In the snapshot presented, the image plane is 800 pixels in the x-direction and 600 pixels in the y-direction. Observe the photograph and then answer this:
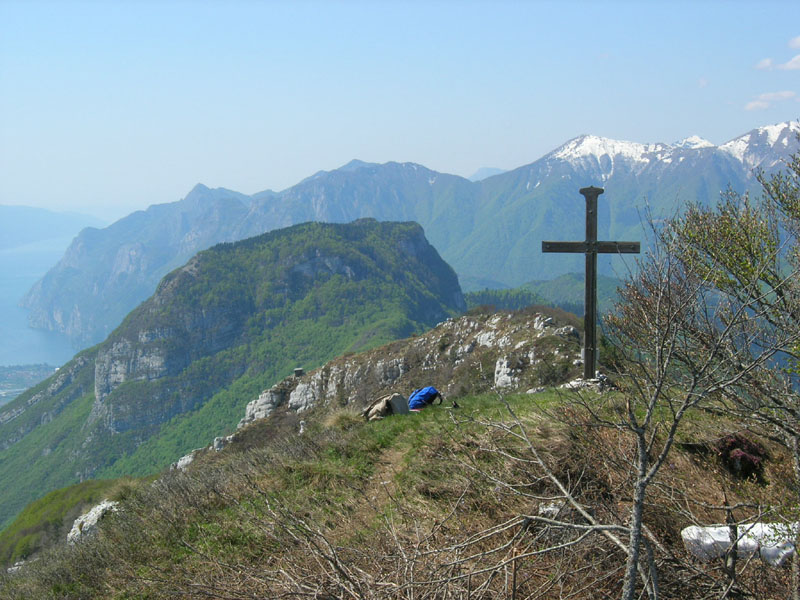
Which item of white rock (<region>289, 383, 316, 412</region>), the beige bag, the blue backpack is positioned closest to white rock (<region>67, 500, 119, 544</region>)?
the beige bag

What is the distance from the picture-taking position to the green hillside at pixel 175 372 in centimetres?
13562

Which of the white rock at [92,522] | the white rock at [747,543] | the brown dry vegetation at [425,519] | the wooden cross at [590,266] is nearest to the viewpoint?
the brown dry vegetation at [425,519]

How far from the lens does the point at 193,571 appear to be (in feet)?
20.6

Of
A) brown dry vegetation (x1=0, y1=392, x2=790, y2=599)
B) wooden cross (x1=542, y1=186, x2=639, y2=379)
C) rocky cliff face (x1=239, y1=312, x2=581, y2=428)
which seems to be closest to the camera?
brown dry vegetation (x1=0, y1=392, x2=790, y2=599)

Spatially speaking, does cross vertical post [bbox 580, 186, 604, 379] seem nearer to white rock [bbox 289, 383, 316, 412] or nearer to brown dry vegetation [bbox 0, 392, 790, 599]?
brown dry vegetation [bbox 0, 392, 790, 599]

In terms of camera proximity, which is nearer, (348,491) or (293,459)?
(348,491)

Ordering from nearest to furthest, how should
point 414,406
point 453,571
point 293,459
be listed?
1. point 453,571
2. point 293,459
3. point 414,406

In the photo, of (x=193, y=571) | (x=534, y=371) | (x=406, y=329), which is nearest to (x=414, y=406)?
(x=193, y=571)

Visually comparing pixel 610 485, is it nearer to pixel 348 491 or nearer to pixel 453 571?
pixel 453 571

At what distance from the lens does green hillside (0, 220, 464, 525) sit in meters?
136

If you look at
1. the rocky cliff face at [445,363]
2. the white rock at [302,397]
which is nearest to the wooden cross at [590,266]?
the rocky cliff face at [445,363]

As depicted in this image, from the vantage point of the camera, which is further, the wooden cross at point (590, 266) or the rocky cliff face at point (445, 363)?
the rocky cliff face at point (445, 363)

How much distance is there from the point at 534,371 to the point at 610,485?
31833 mm

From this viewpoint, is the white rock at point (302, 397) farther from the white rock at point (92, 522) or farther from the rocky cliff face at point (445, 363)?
the white rock at point (92, 522)
